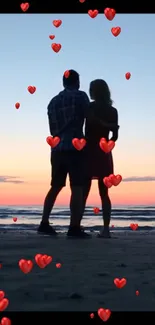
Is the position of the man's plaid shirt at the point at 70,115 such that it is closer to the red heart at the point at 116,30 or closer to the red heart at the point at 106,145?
the red heart at the point at 106,145

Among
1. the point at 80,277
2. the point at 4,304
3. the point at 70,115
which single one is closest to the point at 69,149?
the point at 70,115

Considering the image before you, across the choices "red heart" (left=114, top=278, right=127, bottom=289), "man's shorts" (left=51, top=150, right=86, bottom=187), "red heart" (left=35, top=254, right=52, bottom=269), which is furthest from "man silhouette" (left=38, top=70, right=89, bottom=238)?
"red heart" (left=114, top=278, right=127, bottom=289)

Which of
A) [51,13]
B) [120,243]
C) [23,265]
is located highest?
[51,13]

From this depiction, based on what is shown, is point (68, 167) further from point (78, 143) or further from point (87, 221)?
point (87, 221)

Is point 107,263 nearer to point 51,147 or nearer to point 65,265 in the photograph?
point 65,265

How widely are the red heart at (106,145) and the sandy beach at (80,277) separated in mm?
1156

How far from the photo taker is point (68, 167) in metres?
6.35

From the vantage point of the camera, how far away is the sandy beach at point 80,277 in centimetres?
282

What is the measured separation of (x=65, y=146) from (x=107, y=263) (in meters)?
2.29

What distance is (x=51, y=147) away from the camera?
6477mm

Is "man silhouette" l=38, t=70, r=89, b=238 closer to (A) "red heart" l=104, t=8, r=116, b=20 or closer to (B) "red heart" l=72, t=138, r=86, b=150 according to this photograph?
(B) "red heart" l=72, t=138, r=86, b=150

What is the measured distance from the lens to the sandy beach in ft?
9.24
